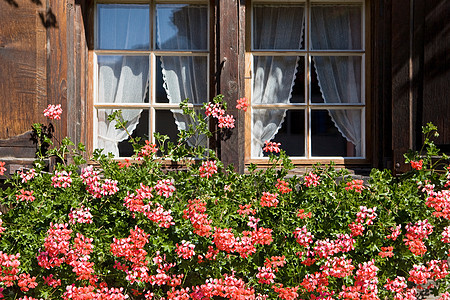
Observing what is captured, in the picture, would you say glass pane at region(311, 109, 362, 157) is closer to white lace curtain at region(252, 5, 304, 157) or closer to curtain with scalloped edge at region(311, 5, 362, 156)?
curtain with scalloped edge at region(311, 5, 362, 156)

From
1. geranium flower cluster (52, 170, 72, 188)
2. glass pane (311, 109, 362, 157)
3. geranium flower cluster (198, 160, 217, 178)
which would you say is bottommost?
geranium flower cluster (52, 170, 72, 188)

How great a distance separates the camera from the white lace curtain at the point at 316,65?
368cm

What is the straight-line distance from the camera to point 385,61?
3.46 m

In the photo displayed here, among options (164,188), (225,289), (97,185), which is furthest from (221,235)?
(97,185)

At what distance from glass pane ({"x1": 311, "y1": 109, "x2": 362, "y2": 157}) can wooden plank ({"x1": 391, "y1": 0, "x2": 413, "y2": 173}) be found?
14.3 inches

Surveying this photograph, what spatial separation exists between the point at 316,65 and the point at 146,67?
4.42ft

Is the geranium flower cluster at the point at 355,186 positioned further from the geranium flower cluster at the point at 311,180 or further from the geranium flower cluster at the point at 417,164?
the geranium flower cluster at the point at 417,164

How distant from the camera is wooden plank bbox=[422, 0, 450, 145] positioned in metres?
3.25

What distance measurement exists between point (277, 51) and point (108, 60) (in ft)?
4.40

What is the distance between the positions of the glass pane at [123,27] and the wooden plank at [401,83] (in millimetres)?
1885

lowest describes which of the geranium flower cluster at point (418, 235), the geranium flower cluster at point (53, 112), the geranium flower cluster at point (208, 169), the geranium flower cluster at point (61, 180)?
the geranium flower cluster at point (418, 235)

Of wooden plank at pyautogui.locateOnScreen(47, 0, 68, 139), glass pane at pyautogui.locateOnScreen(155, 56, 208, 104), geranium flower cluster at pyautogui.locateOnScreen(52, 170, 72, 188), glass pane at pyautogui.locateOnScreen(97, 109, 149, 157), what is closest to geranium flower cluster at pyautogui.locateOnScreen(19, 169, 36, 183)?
geranium flower cluster at pyautogui.locateOnScreen(52, 170, 72, 188)

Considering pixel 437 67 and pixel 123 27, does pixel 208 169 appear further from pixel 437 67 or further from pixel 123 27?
pixel 437 67

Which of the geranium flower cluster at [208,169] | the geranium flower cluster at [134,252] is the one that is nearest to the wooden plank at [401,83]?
the geranium flower cluster at [208,169]
